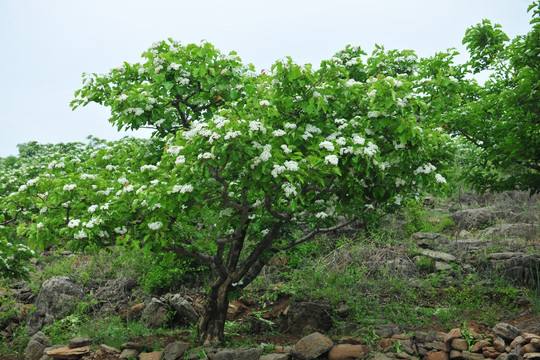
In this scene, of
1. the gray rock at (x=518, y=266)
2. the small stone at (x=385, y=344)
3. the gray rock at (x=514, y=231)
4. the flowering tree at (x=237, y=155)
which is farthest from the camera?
the gray rock at (x=514, y=231)

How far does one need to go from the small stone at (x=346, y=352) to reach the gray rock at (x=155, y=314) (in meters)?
4.03

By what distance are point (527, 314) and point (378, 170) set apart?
5.04m

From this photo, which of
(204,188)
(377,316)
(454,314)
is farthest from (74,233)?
(454,314)

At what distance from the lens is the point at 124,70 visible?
820 cm

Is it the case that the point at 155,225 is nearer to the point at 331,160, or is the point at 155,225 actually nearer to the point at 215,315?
the point at 331,160

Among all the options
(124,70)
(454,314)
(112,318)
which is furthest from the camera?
(112,318)

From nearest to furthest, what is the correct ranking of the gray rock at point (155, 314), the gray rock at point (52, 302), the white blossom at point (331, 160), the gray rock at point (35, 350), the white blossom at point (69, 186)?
the white blossom at point (331, 160), the white blossom at point (69, 186), the gray rock at point (35, 350), the gray rock at point (155, 314), the gray rock at point (52, 302)

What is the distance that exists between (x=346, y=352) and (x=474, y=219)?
821 centimetres

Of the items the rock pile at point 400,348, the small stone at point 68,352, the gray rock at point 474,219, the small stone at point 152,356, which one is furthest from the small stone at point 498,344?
the small stone at point 68,352

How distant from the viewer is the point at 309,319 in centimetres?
866

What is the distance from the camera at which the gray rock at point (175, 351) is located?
7.54 m

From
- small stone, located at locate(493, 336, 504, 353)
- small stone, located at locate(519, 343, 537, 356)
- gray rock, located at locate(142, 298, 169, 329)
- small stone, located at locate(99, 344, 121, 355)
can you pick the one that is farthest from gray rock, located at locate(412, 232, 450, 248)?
small stone, located at locate(99, 344, 121, 355)

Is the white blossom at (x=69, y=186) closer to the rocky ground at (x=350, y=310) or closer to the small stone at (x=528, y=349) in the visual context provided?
the rocky ground at (x=350, y=310)

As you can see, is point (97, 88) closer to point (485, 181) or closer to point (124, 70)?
point (124, 70)
